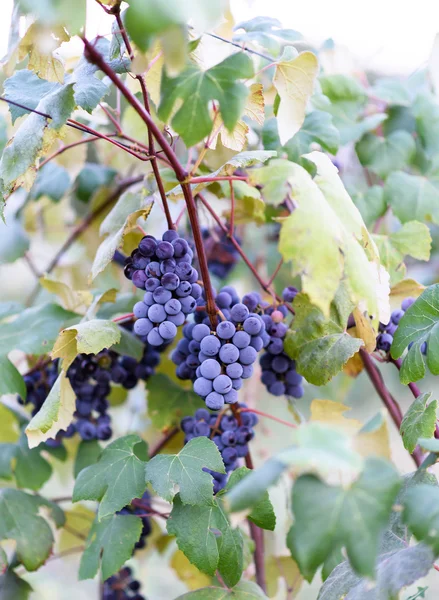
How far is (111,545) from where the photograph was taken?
85 cm

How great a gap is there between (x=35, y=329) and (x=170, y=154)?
48 cm

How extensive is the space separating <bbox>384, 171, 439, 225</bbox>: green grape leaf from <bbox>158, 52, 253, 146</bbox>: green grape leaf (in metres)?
0.60

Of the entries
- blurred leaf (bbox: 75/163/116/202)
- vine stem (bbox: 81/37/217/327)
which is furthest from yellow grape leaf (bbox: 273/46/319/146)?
blurred leaf (bbox: 75/163/116/202)

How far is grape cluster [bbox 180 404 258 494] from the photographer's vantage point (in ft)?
2.85

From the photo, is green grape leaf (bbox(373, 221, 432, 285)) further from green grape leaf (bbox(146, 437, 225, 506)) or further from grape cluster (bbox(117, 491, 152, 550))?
grape cluster (bbox(117, 491, 152, 550))

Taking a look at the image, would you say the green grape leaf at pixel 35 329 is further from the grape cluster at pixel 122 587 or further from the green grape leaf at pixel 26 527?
the grape cluster at pixel 122 587

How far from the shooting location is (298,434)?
462 millimetres

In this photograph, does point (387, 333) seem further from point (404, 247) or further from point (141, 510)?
point (141, 510)

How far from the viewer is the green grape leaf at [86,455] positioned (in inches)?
42.4

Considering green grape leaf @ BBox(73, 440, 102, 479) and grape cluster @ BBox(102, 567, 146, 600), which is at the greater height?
green grape leaf @ BBox(73, 440, 102, 479)

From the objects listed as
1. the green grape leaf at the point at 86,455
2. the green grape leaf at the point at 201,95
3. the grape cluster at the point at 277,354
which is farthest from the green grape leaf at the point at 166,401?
the green grape leaf at the point at 201,95

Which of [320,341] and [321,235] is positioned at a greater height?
[321,235]

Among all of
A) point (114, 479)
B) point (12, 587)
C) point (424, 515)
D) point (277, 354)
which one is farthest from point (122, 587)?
point (424, 515)

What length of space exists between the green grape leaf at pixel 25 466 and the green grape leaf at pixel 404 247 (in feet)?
2.38
